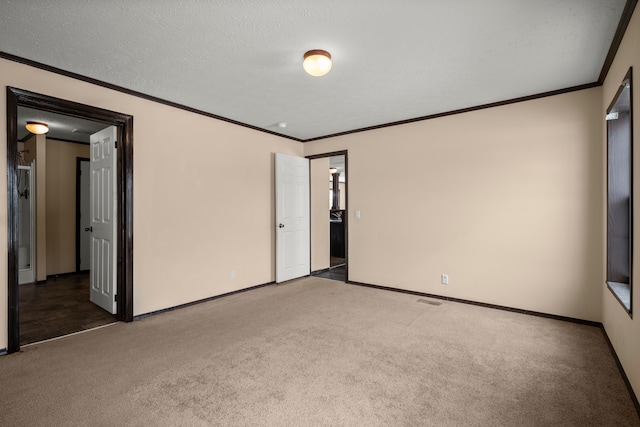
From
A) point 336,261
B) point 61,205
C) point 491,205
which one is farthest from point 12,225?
point 336,261

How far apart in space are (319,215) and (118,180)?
3418 mm

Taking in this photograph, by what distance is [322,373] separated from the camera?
2367mm

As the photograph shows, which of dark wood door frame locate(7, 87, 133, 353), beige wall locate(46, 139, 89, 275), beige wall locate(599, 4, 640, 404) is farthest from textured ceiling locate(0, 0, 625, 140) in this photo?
beige wall locate(46, 139, 89, 275)

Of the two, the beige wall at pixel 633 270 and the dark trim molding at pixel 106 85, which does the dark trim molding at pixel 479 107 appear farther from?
the dark trim molding at pixel 106 85

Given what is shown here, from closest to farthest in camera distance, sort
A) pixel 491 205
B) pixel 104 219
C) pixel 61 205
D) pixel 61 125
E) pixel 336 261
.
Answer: pixel 104 219 → pixel 491 205 → pixel 61 125 → pixel 61 205 → pixel 336 261

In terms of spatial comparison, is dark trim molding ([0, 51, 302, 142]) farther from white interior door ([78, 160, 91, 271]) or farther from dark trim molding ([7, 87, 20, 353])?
white interior door ([78, 160, 91, 271])

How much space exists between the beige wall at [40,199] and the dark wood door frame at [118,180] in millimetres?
2941

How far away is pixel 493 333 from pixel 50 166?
23.4ft

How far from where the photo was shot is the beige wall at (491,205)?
336cm

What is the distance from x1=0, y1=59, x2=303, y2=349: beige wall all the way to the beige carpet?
589 millimetres

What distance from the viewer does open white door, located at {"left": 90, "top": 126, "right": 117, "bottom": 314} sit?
3.56 meters

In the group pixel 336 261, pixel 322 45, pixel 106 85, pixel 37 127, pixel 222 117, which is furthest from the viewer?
pixel 336 261

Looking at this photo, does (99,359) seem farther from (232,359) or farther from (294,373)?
(294,373)

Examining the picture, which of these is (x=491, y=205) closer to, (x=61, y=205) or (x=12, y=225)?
(x=12, y=225)
